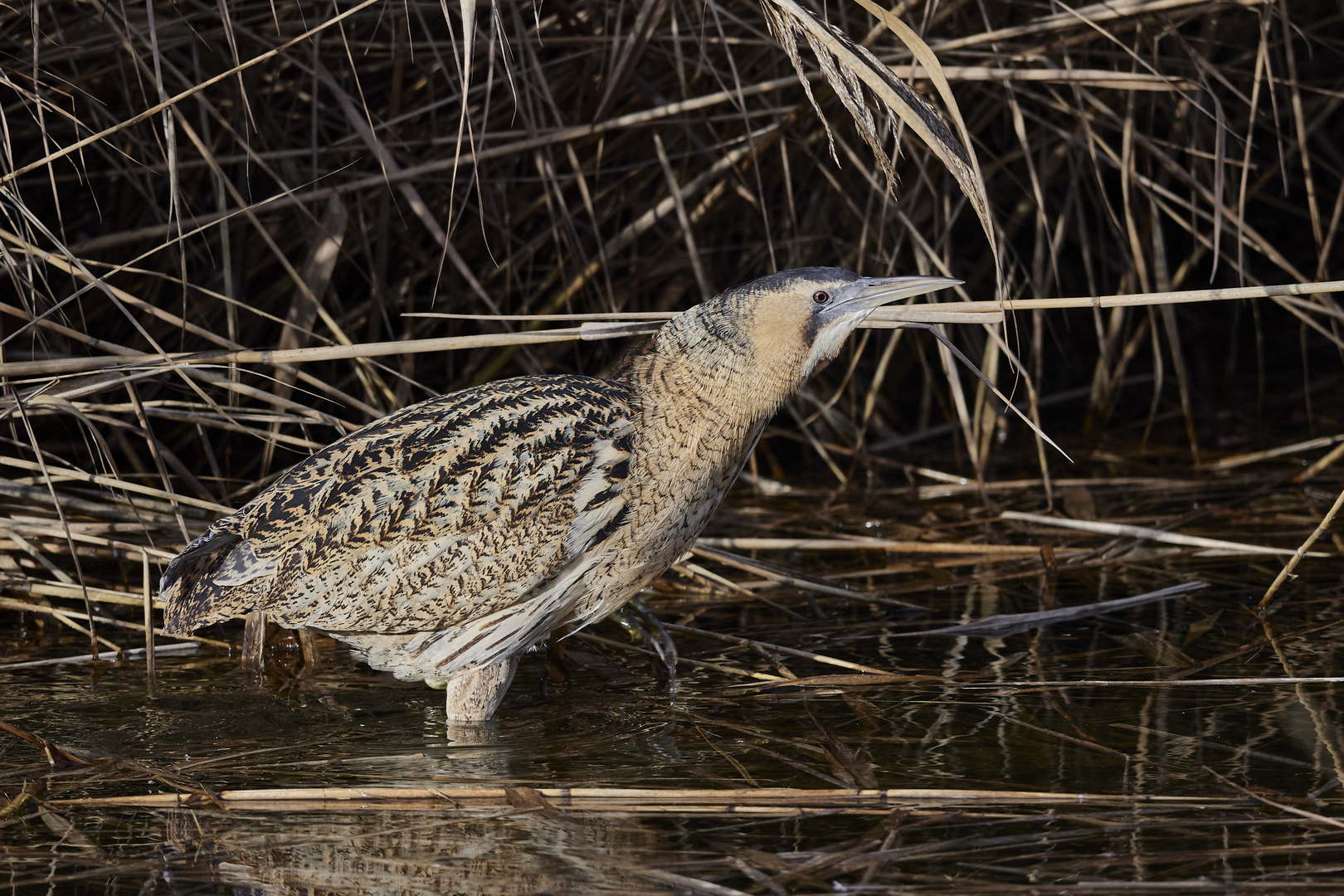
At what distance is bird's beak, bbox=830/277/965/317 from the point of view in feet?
10.4

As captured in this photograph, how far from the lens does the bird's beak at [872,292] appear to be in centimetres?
316

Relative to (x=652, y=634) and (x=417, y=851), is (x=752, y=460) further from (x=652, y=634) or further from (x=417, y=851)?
(x=417, y=851)

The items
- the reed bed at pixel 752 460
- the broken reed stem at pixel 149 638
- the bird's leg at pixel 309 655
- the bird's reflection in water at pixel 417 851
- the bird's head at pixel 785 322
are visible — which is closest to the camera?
the bird's reflection in water at pixel 417 851

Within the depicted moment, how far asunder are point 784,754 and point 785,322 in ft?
3.15

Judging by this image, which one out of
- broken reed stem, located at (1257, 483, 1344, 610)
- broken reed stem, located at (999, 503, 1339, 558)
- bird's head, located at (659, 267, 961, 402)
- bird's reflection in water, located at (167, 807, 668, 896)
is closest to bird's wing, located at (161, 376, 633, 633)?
bird's head, located at (659, 267, 961, 402)

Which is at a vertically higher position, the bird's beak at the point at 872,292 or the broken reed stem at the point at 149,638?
→ the bird's beak at the point at 872,292

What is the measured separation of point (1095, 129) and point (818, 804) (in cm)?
348

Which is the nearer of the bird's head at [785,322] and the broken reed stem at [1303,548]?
the broken reed stem at [1303,548]

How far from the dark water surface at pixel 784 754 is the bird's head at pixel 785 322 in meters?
0.74

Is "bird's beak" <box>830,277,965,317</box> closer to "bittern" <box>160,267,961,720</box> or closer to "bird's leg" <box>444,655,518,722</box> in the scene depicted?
"bittern" <box>160,267,961,720</box>

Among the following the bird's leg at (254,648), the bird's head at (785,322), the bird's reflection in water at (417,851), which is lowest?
the bird's reflection in water at (417,851)

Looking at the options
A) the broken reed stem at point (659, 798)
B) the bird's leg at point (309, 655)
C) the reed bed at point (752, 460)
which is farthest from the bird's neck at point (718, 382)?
the bird's leg at point (309, 655)

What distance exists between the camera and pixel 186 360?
11.1 ft

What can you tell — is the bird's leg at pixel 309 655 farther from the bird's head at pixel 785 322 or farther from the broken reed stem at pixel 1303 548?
the broken reed stem at pixel 1303 548
